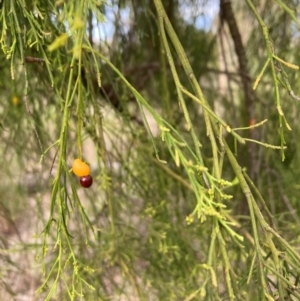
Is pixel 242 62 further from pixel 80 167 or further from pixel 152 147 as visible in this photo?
pixel 80 167

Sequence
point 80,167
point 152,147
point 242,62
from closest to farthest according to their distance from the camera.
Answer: point 80,167
point 152,147
point 242,62

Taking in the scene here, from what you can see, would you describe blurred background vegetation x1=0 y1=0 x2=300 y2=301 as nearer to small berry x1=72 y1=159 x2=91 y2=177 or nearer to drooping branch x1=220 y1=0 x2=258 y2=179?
drooping branch x1=220 y1=0 x2=258 y2=179

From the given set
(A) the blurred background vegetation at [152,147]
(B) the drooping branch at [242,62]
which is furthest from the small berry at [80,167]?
(B) the drooping branch at [242,62]

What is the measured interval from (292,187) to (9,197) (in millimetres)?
1471

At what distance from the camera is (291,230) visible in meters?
1.71

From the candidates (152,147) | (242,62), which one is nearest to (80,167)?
(152,147)

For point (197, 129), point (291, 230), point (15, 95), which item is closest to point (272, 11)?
point (197, 129)

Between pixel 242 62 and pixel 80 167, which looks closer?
pixel 80 167

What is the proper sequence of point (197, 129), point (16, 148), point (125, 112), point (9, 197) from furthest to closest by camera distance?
point (9, 197), point (197, 129), point (16, 148), point (125, 112)

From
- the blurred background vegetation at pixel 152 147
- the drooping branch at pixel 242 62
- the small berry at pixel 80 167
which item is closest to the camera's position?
the small berry at pixel 80 167

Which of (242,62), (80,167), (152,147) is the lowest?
(80,167)

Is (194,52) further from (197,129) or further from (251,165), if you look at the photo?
(251,165)

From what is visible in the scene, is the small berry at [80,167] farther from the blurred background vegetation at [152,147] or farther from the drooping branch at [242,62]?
the drooping branch at [242,62]

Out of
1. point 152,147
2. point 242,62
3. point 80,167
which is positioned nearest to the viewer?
point 80,167
